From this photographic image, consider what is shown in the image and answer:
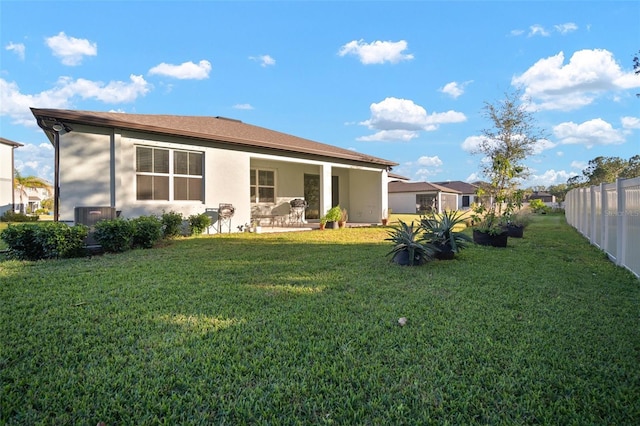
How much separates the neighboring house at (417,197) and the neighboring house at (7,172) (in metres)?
33.5

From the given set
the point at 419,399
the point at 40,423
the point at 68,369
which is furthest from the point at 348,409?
the point at 68,369

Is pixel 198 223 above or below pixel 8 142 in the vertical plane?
below

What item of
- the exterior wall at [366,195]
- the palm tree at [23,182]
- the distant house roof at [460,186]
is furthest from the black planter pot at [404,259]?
the distant house roof at [460,186]

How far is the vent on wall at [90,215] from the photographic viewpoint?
8195 millimetres

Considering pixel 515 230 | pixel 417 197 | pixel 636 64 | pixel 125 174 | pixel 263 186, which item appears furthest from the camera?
pixel 417 197

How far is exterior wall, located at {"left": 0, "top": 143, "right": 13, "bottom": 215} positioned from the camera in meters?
24.6

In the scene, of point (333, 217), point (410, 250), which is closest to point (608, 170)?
point (333, 217)

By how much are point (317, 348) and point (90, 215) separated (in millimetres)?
7838

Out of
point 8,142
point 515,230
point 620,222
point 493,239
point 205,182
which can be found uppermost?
point 8,142

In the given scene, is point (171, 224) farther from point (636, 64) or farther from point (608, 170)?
point (608, 170)

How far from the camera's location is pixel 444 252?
6.79 meters

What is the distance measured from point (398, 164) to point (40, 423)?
1680 centimetres

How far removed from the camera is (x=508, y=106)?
1552cm

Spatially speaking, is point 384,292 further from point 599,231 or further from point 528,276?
point 599,231
